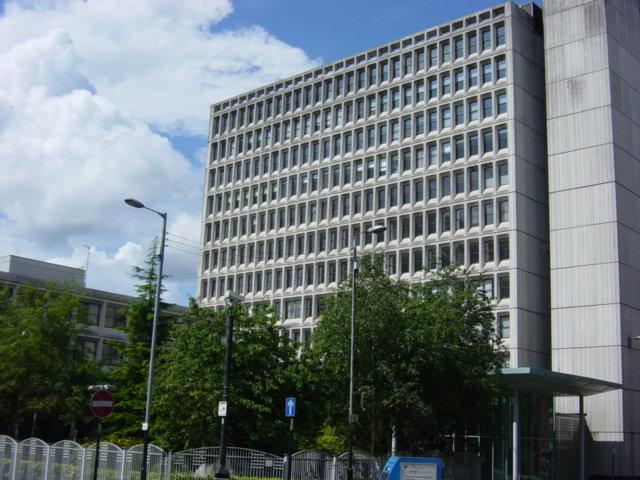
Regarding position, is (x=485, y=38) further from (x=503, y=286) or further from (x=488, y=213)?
(x=503, y=286)

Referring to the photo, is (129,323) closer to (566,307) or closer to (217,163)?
(566,307)

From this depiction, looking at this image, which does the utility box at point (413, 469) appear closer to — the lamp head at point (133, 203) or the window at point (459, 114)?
the lamp head at point (133, 203)

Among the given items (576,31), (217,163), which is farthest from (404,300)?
(217,163)

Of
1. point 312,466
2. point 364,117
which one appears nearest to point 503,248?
point 364,117

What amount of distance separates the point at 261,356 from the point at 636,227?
3508cm

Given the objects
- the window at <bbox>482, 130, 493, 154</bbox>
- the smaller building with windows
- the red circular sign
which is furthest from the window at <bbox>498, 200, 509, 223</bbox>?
the red circular sign

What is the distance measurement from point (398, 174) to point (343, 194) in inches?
242

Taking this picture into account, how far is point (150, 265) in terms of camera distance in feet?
165

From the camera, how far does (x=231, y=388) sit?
36719 mm

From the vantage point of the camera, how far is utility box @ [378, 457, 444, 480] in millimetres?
26938

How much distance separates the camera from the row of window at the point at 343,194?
65.2 metres

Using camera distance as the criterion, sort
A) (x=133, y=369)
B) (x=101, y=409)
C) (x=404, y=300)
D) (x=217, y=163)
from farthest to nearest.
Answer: (x=217, y=163), (x=133, y=369), (x=404, y=300), (x=101, y=409)

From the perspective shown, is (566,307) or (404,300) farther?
(566,307)

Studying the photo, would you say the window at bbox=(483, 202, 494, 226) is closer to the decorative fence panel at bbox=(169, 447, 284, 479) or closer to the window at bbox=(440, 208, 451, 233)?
the window at bbox=(440, 208, 451, 233)
